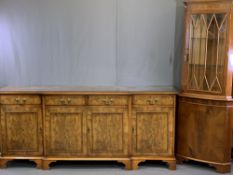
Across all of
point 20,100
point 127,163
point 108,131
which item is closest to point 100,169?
point 127,163

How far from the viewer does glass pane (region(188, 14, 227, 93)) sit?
11.1 ft

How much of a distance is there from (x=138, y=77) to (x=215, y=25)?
3.96 feet

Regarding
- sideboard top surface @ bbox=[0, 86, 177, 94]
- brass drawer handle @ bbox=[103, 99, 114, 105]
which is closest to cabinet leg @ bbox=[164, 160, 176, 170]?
sideboard top surface @ bbox=[0, 86, 177, 94]

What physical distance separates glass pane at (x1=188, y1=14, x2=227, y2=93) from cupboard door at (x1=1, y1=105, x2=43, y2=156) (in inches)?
76.5

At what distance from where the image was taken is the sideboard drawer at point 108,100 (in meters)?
3.56

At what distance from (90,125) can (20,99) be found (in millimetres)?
910

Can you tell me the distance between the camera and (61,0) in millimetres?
3922

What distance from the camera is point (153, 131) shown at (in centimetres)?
362

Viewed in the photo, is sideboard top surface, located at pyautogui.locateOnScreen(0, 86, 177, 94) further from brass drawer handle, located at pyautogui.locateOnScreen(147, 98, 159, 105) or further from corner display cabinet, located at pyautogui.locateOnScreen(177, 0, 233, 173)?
corner display cabinet, located at pyautogui.locateOnScreen(177, 0, 233, 173)

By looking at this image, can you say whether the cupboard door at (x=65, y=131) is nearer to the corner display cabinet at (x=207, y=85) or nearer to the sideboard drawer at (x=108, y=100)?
the sideboard drawer at (x=108, y=100)

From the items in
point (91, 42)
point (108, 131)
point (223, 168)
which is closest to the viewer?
point (223, 168)

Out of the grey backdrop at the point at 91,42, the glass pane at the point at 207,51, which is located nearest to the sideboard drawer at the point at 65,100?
the grey backdrop at the point at 91,42

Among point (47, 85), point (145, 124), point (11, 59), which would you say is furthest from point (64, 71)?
point (145, 124)

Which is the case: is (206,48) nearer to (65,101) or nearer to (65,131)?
(65,101)
